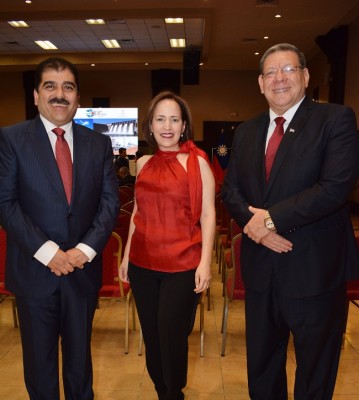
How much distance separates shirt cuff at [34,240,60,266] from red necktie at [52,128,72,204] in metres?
0.22

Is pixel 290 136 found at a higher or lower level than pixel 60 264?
higher

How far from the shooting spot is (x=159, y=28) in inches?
416

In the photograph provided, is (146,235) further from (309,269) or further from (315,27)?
(315,27)

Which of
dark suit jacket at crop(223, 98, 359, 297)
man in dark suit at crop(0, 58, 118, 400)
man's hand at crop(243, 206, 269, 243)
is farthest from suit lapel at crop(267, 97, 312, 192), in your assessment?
man in dark suit at crop(0, 58, 118, 400)

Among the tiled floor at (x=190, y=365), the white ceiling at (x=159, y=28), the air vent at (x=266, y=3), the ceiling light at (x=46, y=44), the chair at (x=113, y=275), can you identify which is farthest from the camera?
the ceiling light at (x=46, y=44)

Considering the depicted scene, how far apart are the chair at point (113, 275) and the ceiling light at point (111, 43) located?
33.4ft

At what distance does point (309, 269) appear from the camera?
187 cm

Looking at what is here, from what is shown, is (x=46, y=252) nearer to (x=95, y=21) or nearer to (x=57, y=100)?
(x=57, y=100)

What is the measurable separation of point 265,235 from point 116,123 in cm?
1290

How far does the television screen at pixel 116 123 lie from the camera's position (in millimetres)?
14078

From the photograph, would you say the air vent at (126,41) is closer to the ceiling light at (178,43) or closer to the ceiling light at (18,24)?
the ceiling light at (178,43)

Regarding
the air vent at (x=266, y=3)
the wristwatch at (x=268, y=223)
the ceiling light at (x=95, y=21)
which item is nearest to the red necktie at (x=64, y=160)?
the wristwatch at (x=268, y=223)

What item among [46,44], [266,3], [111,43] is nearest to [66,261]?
[266,3]

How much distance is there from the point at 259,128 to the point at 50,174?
102cm
